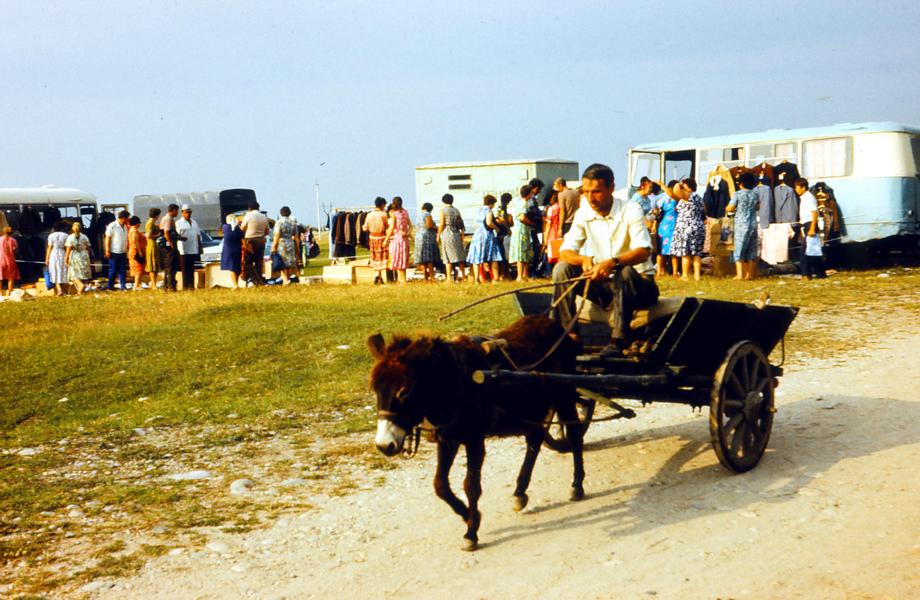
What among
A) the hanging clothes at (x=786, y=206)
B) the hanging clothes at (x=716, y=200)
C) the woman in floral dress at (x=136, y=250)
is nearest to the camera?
the hanging clothes at (x=786, y=206)

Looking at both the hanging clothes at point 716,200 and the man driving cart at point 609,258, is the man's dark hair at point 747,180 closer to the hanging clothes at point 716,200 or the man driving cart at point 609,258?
the hanging clothes at point 716,200

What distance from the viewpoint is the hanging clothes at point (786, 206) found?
1914 centimetres

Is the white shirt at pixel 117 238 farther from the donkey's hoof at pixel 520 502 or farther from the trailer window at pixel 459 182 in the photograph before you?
the donkey's hoof at pixel 520 502

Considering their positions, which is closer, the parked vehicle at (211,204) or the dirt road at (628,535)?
the dirt road at (628,535)

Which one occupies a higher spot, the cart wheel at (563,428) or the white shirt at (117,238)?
the white shirt at (117,238)

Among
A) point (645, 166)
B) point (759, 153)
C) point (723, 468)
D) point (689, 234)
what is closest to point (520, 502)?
point (723, 468)

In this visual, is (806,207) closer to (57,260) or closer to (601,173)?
(601,173)

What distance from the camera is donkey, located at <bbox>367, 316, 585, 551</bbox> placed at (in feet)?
17.0

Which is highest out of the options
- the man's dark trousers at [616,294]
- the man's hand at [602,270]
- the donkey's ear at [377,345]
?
the man's hand at [602,270]

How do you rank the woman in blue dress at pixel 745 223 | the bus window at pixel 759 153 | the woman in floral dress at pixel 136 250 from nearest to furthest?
the woman in blue dress at pixel 745 223
the bus window at pixel 759 153
the woman in floral dress at pixel 136 250

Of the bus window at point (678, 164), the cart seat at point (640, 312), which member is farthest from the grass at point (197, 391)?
the bus window at point (678, 164)

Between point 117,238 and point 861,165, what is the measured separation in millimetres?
16356

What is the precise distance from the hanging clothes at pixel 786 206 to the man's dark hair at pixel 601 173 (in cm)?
1346

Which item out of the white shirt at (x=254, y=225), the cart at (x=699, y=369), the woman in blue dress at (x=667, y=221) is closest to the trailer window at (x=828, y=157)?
the woman in blue dress at (x=667, y=221)
